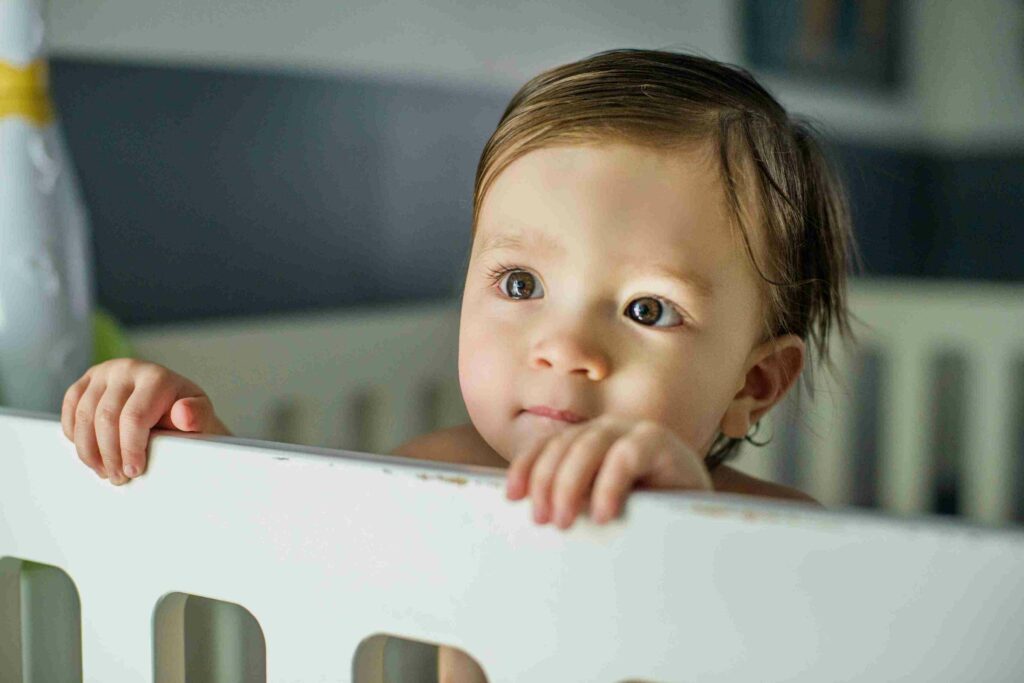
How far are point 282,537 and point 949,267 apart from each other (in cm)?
258

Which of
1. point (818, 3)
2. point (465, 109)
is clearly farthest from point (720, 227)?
point (818, 3)

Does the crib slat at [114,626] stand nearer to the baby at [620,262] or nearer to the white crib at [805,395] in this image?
the baby at [620,262]

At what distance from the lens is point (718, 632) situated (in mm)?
447

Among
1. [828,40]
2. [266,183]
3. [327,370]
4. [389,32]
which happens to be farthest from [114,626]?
[828,40]

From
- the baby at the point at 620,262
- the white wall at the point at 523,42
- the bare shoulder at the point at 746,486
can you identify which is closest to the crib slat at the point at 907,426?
the white wall at the point at 523,42

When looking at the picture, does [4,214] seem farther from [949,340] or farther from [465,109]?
[949,340]

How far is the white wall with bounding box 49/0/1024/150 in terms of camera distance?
1.25 m

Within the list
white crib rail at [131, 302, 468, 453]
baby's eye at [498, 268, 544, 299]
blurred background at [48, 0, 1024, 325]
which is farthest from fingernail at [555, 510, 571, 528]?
blurred background at [48, 0, 1024, 325]

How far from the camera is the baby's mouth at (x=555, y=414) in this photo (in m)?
0.69

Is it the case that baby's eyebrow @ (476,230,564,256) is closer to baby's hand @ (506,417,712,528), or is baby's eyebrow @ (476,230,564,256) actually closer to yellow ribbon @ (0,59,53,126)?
baby's hand @ (506,417,712,528)

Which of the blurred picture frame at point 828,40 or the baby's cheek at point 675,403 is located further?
the blurred picture frame at point 828,40

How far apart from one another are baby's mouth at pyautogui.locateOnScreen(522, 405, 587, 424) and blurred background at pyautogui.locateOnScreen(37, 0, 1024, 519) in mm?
668

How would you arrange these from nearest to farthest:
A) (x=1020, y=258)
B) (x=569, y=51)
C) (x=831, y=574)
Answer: (x=831, y=574) < (x=569, y=51) < (x=1020, y=258)

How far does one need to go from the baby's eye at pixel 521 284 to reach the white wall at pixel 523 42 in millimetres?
633
